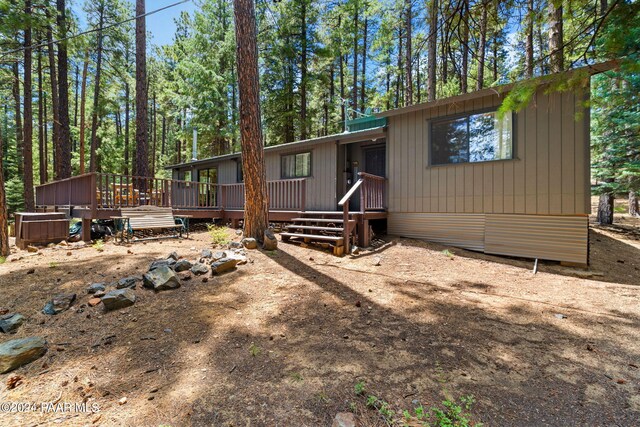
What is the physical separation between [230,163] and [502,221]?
10.1m

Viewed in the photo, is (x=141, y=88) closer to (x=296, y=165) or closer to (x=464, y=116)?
(x=296, y=165)

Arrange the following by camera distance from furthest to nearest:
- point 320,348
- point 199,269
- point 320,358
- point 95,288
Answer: point 199,269 < point 95,288 < point 320,348 < point 320,358

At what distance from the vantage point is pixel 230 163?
40.9 ft

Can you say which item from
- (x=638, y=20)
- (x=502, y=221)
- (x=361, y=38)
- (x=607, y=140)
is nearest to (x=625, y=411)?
(x=638, y=20)

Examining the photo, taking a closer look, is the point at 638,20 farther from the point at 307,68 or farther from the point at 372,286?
the point at 307,68

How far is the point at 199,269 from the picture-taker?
14.8 ft

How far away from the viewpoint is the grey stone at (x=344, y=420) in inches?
68.8

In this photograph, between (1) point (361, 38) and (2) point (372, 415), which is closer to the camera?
(2) point (372, 415)

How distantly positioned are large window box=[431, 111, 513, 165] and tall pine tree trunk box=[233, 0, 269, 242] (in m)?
4.39

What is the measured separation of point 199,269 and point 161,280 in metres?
0.64

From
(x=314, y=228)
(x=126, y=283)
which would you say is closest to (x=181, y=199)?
(x=314, y=228)

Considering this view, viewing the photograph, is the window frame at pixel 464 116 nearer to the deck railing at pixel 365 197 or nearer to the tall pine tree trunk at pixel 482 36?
the tall pine tree trunk at pixel 482 36

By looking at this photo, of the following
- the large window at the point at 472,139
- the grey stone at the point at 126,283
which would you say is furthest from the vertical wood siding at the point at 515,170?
the grey stone at the point at 126,283

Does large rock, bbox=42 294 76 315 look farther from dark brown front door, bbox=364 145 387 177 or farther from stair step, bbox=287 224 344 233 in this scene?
dark brown front door, bbox=364 145 387 177
